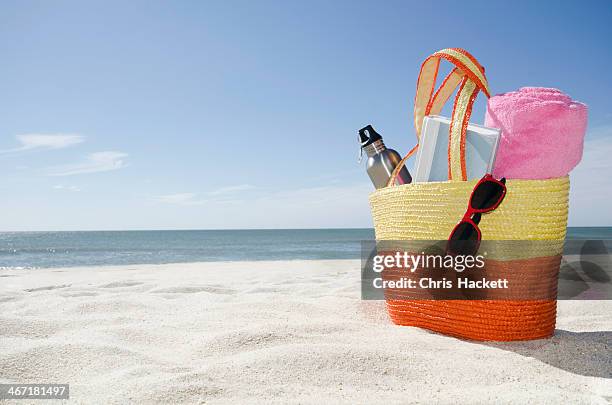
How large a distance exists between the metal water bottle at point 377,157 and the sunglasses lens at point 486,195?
21.4 inches

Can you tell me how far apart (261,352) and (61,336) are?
2.76ft

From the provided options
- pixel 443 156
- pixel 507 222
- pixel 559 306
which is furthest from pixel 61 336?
pixel 559 306

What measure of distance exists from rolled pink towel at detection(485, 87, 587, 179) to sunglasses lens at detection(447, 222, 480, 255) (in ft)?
0.73

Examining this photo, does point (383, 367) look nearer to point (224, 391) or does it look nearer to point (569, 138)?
point (224, 391)

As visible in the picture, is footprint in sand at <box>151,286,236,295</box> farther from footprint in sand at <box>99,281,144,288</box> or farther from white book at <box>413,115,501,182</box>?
white book at <box>413,115,501,182</box>

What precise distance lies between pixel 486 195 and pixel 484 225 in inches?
5.2

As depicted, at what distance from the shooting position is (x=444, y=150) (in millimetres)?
1607

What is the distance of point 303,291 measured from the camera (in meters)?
2.86

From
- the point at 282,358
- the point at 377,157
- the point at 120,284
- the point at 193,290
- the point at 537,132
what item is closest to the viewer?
the point at 282,358

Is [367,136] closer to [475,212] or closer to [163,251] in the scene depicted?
[475,212]

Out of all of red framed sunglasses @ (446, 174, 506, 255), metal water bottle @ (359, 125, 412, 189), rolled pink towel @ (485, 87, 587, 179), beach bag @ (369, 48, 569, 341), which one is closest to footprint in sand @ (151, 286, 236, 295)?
metal water bottle @ (359, 125, 412, 189)

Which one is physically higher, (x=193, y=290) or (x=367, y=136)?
(x=367, y=136)

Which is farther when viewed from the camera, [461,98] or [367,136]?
[367,136]

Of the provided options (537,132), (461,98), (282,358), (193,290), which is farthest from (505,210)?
(193,290)
